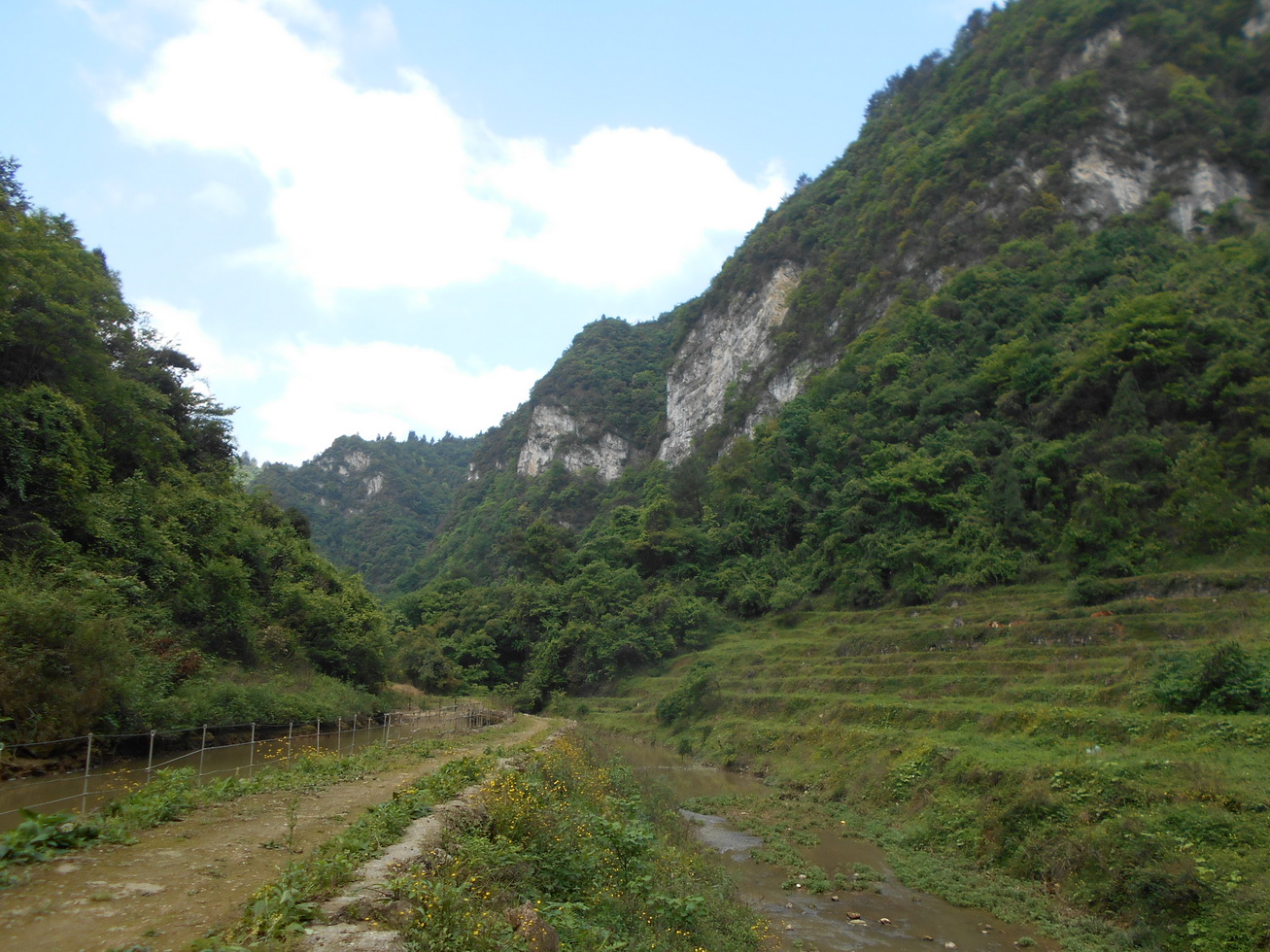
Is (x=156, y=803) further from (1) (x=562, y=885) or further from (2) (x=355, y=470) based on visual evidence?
(2) (x=355, y=470)

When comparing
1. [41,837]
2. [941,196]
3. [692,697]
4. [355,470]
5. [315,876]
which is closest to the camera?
[315,876]

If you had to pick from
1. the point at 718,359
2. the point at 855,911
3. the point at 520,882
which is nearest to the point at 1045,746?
the point at 855,911

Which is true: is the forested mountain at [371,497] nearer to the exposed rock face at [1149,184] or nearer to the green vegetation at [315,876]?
the exposed rock face at [1149,184]

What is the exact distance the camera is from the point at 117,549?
61.3 feet

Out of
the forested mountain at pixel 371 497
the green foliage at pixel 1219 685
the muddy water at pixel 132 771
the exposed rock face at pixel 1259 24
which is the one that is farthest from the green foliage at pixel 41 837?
the forested mountain at pixel 371 497

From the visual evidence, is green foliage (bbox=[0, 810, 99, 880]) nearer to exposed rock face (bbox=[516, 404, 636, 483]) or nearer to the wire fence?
the wire fence

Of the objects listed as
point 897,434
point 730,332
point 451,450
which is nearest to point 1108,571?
point 897,434

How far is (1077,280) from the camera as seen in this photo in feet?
134

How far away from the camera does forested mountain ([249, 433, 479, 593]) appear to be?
108 meters

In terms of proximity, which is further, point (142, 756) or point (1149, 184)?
point (1149, 184)

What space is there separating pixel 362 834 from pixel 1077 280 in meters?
46.8

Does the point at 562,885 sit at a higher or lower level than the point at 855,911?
higher

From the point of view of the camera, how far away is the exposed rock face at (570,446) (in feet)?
308

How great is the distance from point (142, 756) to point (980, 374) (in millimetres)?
40641
